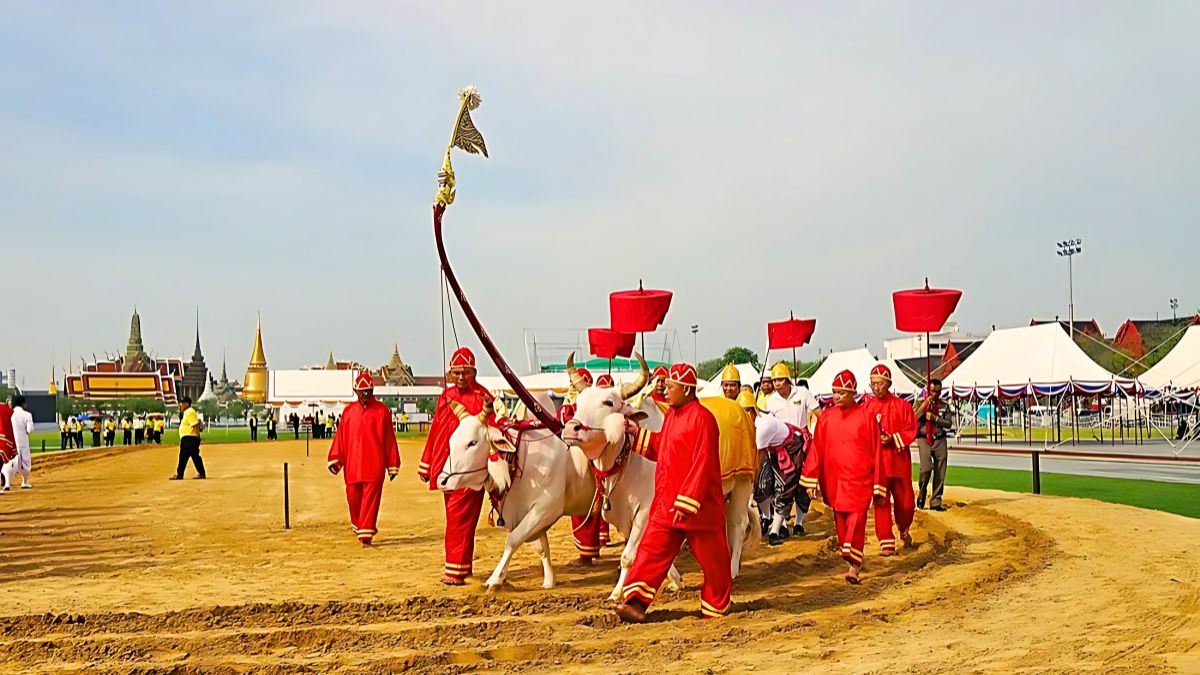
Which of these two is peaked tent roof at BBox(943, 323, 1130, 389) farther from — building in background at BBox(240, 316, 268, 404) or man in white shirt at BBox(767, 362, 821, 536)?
building in background at BBox(240, 316, 268, 404)

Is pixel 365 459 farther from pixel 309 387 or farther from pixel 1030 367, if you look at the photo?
pixel 309 387

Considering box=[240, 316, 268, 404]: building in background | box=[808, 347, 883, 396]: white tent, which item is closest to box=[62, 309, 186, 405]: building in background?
box=[240, 316, 268, 404]: building in background

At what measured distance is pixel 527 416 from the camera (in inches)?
392

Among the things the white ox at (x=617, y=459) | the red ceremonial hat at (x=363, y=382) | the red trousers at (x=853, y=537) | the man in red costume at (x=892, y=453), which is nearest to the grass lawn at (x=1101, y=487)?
the man in red costume at (x=892, y=453)

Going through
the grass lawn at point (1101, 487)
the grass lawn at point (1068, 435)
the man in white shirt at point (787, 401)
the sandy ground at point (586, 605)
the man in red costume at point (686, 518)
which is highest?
the man in white shirt at point (787, 401)

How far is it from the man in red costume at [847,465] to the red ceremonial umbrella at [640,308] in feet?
20.2

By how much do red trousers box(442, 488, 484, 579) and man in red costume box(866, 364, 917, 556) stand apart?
3774mm

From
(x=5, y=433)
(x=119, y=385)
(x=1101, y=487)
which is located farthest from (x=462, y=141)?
(x=119, y=385)

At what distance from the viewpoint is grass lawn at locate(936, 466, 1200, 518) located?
1602 centimetres

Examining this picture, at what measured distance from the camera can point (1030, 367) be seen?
31375 mm

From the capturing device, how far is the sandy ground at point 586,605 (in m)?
6.57

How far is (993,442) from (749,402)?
30.4m

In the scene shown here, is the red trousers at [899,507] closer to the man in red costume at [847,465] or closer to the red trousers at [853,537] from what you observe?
the man in red costume at [847,465]

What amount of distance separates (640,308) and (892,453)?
596 cm
